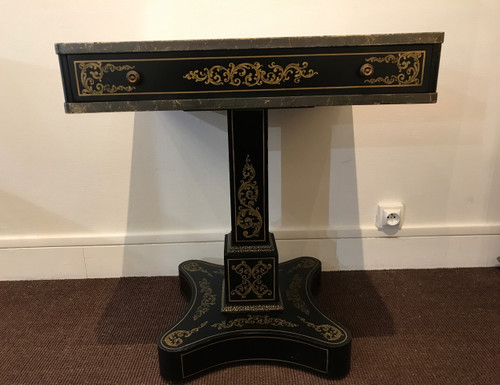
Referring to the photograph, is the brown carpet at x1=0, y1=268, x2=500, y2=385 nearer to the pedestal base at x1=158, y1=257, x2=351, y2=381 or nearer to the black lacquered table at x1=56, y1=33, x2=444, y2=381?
the pedestal base at x1=158, y1=257, x2=351, y2=381

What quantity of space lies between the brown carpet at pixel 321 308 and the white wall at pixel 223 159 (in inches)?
3.6

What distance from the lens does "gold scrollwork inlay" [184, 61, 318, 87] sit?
822 mm

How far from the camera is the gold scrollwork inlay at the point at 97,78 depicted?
2.65ft

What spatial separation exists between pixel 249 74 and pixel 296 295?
2.06 ft

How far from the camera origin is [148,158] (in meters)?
1.37

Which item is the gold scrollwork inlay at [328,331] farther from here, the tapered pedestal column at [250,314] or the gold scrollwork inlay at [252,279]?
the gold scrollwork inlay at [252,279]

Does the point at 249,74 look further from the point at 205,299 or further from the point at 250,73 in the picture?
the point at 205,299

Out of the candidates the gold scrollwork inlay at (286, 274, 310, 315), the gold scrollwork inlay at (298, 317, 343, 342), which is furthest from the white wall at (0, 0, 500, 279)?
the gold scrollwork inlay at (298, 317, 343, 342)

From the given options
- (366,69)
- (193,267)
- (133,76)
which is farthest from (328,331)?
(133,76)

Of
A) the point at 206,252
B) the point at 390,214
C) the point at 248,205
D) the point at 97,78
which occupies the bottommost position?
the point at 206,252

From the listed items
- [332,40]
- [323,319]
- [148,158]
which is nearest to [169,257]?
[148,158]

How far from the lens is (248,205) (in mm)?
1069

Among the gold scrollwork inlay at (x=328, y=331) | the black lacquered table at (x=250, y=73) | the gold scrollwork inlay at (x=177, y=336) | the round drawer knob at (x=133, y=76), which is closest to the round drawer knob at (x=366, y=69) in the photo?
the black lacquered table at (x=250, y=73)

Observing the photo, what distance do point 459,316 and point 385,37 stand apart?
819 millimetres
